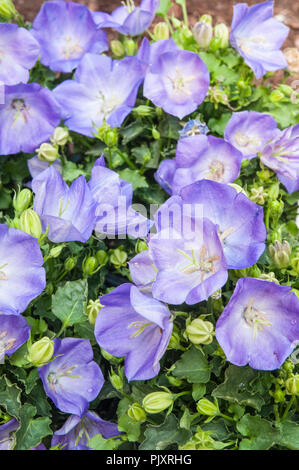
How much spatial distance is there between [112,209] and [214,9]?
4.97 feet

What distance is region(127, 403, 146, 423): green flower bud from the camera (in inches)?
50.5

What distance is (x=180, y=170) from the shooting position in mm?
1562

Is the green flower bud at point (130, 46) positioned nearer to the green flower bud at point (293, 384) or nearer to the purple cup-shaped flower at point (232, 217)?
the purple cup-shaped flower at point (232, 217)

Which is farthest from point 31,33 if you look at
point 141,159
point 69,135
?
point 141,159

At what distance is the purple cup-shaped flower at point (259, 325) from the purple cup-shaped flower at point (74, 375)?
369 millimetres

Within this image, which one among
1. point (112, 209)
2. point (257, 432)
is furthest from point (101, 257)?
point (257, 432)

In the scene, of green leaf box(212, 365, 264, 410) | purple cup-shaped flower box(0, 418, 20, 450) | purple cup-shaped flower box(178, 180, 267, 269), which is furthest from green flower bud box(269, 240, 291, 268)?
purple cup-shaped flower box(0, 418, 20, 450)

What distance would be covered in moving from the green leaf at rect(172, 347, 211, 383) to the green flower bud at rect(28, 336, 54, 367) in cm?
27

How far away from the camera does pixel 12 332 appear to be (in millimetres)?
1296

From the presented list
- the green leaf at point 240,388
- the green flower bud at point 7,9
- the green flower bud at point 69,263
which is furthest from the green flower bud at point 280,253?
the green flower bud at point 7,9

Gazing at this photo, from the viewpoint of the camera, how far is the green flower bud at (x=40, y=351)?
1.22 metres

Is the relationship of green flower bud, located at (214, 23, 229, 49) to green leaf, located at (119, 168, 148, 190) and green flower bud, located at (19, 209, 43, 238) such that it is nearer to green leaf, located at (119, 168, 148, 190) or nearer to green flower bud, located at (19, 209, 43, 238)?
green leaf, located at (119, 168, 148, 190)

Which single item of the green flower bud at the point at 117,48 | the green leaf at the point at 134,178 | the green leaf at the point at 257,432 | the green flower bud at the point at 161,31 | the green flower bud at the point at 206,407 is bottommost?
the green leaf at the point at 257,432

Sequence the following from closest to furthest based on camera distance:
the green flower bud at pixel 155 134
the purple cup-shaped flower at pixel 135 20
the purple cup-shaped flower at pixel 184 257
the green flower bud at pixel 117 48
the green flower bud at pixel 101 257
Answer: the purple cup-shaped flower at pixel 184 257 < the green flower bud at pixel 101 257 < the green flower bud at pixel 155 134 < the purple cup-shaped flower at pixel 135 20 < the green flower bud at pixel 117 48
